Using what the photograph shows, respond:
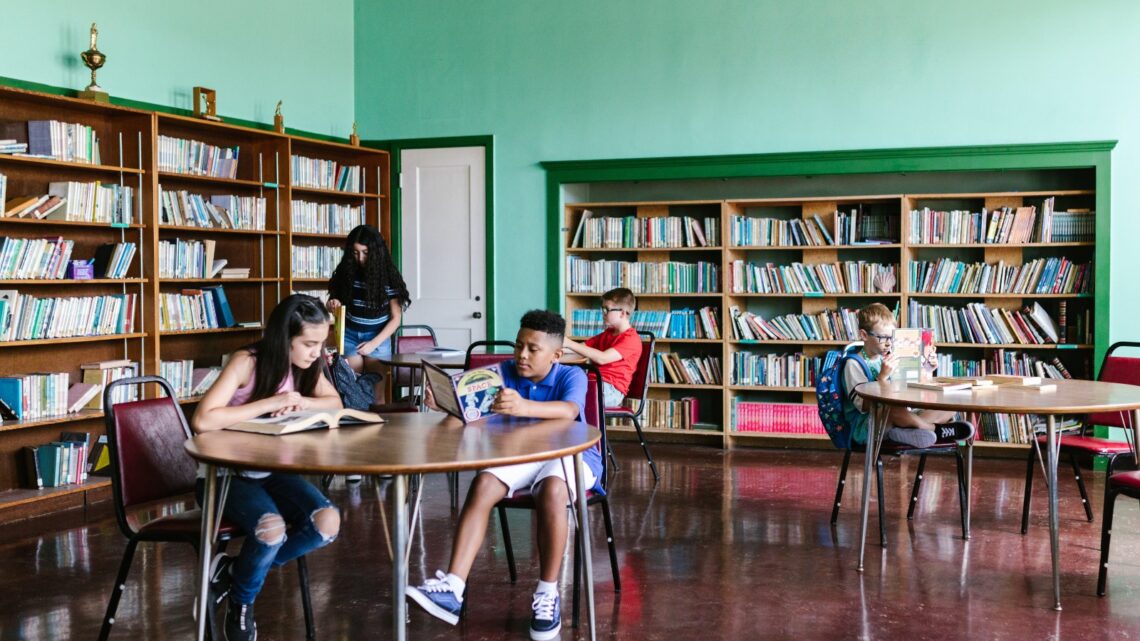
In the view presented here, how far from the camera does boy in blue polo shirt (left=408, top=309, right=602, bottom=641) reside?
126 inches

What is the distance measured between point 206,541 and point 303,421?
45 cm

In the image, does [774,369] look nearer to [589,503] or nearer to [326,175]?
[326,175]

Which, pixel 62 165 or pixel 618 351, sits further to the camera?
pixel 618 351

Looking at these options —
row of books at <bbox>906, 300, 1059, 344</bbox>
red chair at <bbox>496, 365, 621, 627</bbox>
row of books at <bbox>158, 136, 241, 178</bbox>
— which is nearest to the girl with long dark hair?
row of books at <bbox>158, 136, 241, 178</bbox>

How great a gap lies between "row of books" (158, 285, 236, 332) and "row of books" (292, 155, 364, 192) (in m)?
1.05

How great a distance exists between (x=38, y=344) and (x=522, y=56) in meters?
3.98

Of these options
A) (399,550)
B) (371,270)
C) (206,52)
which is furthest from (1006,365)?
(206,52)

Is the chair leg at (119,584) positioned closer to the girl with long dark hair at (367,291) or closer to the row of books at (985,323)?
the girl with long dark hair at (367,291)

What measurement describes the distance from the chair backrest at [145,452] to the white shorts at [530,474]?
3.17 feet

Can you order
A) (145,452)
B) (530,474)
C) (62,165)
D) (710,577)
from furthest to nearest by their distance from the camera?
(62,165)
(710,577)
(530,474)
(145,452)

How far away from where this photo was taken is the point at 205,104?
6895 millimetres

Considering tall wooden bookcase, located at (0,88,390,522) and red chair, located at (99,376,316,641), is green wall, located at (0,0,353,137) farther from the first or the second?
red chair, located at (99,376,316,641)

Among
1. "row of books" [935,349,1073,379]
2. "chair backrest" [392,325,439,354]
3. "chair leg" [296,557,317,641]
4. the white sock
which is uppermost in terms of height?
"chair backrest" [392,325,439,354]

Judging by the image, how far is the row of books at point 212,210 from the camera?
6367 millimetres
